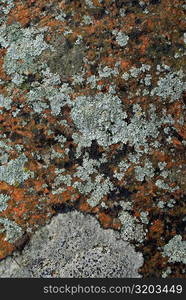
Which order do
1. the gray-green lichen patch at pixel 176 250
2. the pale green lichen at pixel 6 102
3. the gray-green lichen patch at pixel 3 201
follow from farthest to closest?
the pale green lichen at pixel 6 102
the gray-green lichen patch at pixel 3 201
the gray-green lichen patch at pixel 176 250

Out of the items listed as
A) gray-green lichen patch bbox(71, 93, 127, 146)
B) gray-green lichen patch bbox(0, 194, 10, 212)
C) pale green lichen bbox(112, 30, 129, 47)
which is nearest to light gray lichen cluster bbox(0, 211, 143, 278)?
gray-green lichen patch bbox(0, 194, 10, 212)

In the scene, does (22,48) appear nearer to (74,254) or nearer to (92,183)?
(92,183)

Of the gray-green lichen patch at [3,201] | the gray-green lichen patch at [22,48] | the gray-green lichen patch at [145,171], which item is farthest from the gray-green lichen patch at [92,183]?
the gray-green lichen patch at [22,48]

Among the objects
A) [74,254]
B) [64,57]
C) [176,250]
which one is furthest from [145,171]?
[64,57]

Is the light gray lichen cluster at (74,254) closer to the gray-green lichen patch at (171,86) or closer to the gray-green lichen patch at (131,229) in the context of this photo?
the gray-green lichen patch at (131,229)

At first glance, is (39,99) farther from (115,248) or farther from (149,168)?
(115,248)

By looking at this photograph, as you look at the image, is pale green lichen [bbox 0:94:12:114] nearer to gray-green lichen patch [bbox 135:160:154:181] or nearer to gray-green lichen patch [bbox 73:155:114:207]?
gray-green lichen patch [bbox 73:155:114:207]
